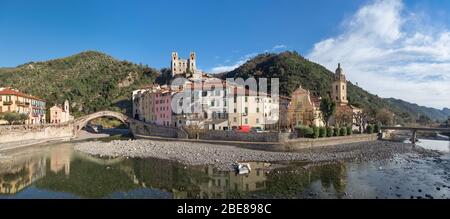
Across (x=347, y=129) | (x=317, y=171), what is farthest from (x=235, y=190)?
(x=347, y=129)

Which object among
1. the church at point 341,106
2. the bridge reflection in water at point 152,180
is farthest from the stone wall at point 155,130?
the church at point 341,106

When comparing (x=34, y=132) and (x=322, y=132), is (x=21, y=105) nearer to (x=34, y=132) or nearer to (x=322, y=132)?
(x=34, y=132)

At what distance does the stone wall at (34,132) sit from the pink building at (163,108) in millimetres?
17207

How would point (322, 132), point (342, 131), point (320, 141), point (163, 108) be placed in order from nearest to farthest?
point (320, 141) → point (322, 132) → point (342, 131) → point (163, 108)

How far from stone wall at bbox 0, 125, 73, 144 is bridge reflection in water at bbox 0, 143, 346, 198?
46.9 feet

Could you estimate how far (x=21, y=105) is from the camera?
5694 cm

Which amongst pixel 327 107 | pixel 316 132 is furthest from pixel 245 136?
pixel 327 107

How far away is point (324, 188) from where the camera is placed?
817 inches

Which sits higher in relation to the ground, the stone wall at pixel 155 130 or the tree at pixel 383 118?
the tree at pixel 383 118

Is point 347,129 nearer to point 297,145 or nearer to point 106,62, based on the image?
point 297,145

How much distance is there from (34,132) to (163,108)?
70.4 feet

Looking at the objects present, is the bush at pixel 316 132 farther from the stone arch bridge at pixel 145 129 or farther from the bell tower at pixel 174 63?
the bell tower at pixel 174 63

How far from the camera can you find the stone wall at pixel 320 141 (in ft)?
130
